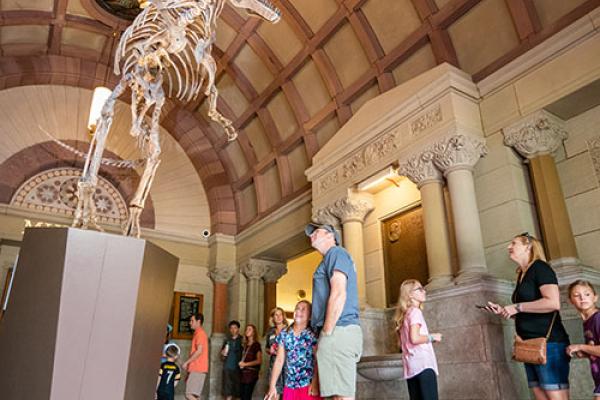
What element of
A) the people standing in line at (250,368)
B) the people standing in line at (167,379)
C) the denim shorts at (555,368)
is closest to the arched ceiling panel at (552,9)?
the denim shorts at (555,368)

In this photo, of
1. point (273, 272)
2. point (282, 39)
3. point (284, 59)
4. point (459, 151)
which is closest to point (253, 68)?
point (284, 59)

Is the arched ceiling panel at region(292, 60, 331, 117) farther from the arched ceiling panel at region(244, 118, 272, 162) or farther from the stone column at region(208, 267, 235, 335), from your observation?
the stone column at region(208, 267, 235, 335)

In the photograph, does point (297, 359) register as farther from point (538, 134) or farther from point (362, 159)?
point (362, 159)

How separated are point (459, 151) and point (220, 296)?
719cm

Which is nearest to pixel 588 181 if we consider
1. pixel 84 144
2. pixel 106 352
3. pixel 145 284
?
pixel 145 284

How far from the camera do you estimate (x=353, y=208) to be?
7.69 m

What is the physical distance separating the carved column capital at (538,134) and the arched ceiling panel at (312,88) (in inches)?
159

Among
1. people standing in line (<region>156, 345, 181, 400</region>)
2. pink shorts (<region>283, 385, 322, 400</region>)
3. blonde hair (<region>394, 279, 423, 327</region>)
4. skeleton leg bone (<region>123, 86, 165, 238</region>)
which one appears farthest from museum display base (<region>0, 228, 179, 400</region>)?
people standing in line (<region>156, 345, 181, 400</region>)

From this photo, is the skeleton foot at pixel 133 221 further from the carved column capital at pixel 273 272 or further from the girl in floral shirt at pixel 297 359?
the carved column capital at pixel 273 272

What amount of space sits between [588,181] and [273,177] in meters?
6.70

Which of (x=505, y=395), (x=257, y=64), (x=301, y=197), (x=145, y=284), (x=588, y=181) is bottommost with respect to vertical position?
(x=505, y=395)

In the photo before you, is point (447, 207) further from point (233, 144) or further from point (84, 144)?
point (84, 144)

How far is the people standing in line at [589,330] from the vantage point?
9.80 feet

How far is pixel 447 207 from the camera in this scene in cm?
659
